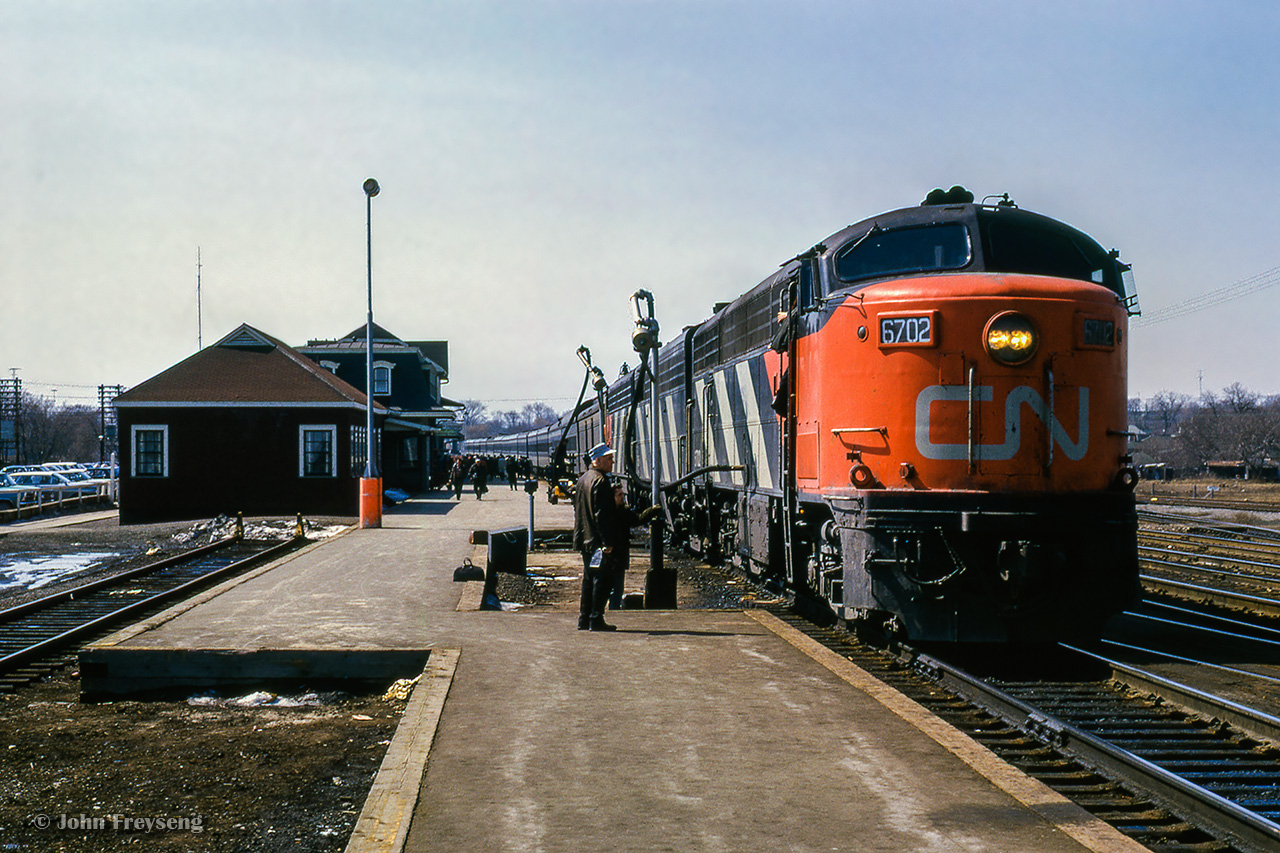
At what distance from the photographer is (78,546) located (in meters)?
23.7

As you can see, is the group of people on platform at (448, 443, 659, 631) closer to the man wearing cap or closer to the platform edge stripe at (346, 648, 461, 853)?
the man wearing cap

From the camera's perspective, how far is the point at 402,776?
18.0 feet

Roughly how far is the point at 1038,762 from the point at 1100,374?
3.65 meters

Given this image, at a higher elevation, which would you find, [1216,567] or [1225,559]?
[1225,559]

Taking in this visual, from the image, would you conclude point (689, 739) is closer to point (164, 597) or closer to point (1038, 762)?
point (1038, 762)

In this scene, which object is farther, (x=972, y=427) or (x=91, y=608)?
(x=91, y=608)

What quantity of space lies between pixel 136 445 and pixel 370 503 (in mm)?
10614

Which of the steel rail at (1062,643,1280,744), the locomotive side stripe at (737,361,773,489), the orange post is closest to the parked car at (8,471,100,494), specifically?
the orange post

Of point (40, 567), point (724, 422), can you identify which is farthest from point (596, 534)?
point (40, 567)

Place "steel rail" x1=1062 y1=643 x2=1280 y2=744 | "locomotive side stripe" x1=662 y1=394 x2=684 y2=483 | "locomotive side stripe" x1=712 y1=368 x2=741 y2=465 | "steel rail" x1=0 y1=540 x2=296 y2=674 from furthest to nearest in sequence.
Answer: "locomotive side stripe" x1=662 y1=394 x2=684 y2=483, "locomotive side stripe" x1=712 y1=368 x2=741 y2=465, "steel rail" x1=0 y1=540 x2=296 y2=674, "steel rail" x1=1062 y1=643 x2=1280 y2=744

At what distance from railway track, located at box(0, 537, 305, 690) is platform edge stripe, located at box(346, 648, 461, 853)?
14.6ft

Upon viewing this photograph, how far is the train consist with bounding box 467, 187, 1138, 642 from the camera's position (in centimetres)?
844

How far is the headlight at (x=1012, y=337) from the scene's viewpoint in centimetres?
843

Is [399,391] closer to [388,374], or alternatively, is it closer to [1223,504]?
[388,374]
